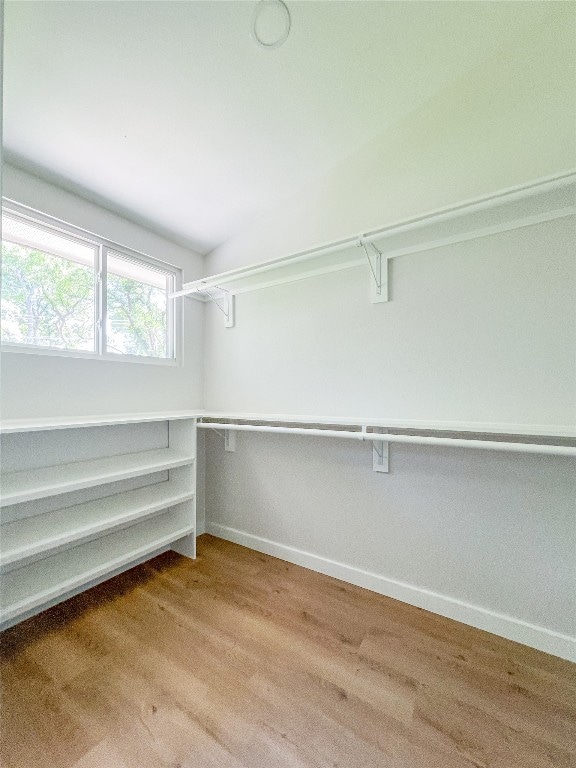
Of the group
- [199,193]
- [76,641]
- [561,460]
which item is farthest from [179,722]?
[199,193]

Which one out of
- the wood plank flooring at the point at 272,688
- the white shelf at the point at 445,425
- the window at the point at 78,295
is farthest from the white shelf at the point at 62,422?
the wood plank flooring at the point at 272,688

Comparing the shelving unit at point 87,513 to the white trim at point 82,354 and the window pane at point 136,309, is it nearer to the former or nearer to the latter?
the white trim at point 82,354

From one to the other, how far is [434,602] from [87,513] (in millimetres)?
1818

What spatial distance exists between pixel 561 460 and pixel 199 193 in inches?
89.7

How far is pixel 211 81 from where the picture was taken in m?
1.52

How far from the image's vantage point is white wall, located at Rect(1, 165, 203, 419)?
5.74 ft

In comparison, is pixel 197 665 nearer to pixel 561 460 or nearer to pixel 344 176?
pixel 561 460

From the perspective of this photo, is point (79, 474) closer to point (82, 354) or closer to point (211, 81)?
point (82, 354)

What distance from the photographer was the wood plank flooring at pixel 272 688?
115cm

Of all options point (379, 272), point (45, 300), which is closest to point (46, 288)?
point (45, 300)

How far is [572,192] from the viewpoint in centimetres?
147

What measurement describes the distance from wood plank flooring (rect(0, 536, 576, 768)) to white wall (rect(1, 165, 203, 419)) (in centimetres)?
102

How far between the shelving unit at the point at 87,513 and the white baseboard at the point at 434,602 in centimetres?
60

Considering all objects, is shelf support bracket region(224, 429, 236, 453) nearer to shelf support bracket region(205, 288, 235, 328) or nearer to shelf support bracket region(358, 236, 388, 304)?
shelf support bracket region(205, 288, 235, 328)
